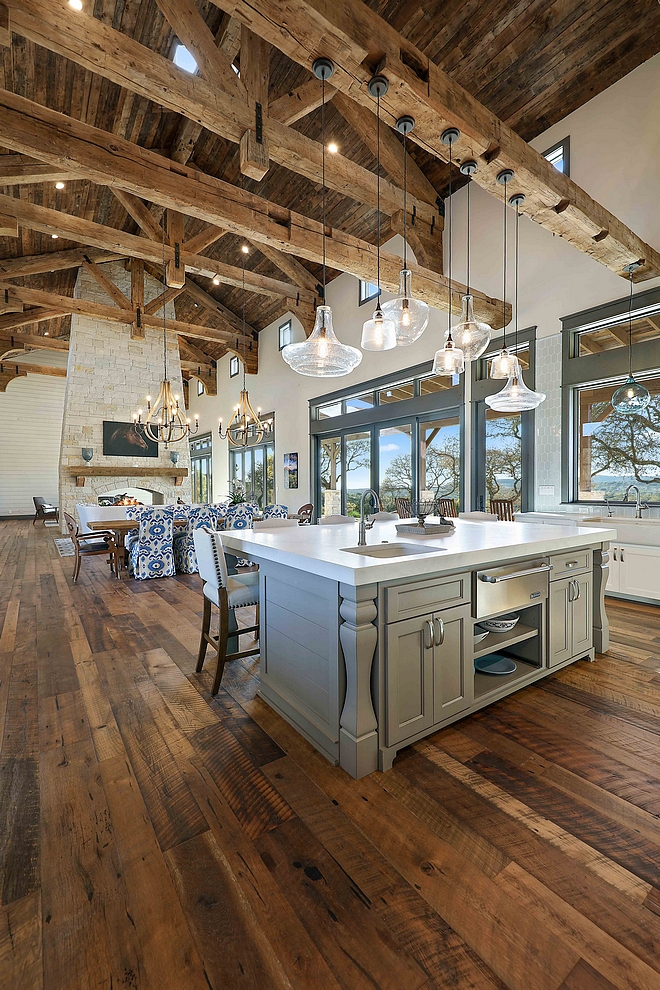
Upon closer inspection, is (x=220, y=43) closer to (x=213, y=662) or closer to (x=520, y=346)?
(x=520, y=346)

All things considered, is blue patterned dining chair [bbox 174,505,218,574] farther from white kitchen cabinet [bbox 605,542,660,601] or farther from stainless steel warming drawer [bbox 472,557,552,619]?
white kitchen cabinet [bbox 605,542,660,601]

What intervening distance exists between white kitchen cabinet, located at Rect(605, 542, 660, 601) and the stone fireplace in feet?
30.1

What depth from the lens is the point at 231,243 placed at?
8.40 metres

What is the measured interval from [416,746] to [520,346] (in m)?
5.07

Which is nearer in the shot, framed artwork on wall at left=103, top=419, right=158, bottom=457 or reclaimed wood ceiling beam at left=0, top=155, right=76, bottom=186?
reclaimed wood ceiling beam at left=0, top=155, right=76, bottom=186

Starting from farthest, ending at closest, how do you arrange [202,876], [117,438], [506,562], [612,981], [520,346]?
[117,438] → [520,346] → [506,562] → [202,876] → [612,981]

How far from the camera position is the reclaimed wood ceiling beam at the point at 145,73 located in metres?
2.48

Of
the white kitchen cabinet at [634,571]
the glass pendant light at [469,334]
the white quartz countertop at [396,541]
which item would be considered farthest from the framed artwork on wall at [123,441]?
the white kitchen cabinet at [634,571]

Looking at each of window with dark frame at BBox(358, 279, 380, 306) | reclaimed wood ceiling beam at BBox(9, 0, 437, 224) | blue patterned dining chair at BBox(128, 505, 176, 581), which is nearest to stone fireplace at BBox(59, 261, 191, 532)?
window with dark frame at BBox(358, 279, 380, 306)

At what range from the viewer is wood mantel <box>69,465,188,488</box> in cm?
966

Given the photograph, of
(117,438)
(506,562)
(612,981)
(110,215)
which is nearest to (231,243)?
(110,215)

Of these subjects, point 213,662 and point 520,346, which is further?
point 520,346

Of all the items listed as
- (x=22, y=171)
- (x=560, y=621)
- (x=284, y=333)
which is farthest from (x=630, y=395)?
(x=284, y=333)

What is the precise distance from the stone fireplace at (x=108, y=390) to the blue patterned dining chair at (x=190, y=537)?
4.93 m
